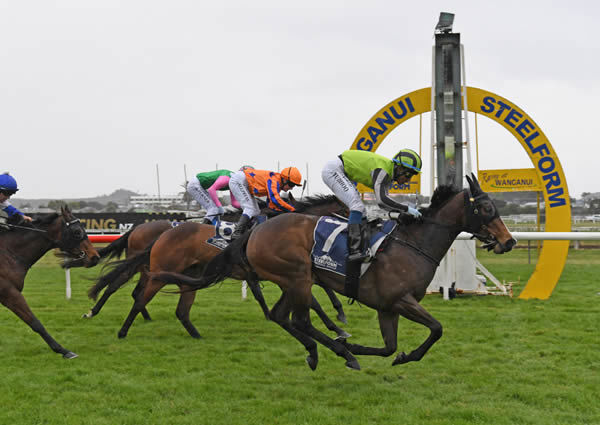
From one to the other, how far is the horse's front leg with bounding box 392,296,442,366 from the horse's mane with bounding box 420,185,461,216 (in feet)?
2.29

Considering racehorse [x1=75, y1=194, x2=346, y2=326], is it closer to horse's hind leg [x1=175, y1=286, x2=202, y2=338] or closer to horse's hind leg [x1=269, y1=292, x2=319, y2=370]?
horse's hind leg [x1=175, y1=286, x2=202, y2=338]

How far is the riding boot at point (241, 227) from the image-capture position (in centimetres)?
555

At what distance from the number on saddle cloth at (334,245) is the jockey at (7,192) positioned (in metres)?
2.78

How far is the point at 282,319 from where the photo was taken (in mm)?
4293

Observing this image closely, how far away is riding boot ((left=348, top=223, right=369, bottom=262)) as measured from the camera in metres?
3.90

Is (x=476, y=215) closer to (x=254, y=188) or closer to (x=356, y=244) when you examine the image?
(x=356, y=244)

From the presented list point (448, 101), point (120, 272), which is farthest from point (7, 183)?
point (448, 101)

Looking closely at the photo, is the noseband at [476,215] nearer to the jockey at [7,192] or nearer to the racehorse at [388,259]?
the racehorse at [388,259]

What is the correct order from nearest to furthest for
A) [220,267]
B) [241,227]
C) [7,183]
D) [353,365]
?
[353,365] → [220,267] → [7,183] → [241,227]

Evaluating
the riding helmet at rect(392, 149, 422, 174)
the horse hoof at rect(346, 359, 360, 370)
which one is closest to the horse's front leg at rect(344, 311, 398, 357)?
the horse hoof at rect(346, 359, 360, 370)

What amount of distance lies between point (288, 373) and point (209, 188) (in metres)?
2.86

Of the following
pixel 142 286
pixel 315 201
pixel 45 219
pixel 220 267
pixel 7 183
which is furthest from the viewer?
pixel 142 286

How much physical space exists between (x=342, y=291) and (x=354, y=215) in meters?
0.53

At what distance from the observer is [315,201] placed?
4887 millimetres
